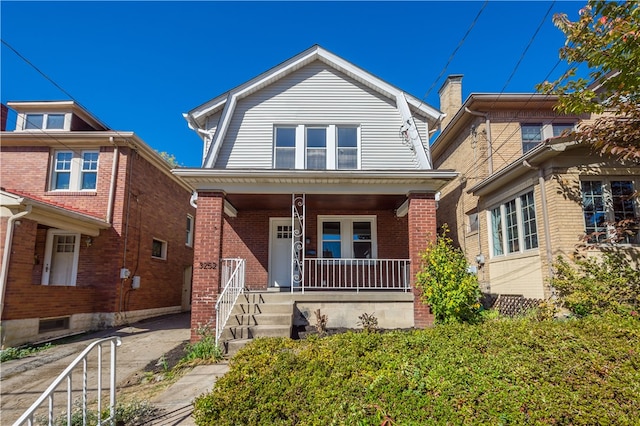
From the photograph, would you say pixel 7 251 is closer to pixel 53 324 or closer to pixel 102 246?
pixel 53 324

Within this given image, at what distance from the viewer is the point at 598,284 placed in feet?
24.5

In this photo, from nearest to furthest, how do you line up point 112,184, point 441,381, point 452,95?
point 441,381 → point 112,184 → point 452,95

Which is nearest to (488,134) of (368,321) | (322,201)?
(322,201)

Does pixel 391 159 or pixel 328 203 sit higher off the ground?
pixel 391 159

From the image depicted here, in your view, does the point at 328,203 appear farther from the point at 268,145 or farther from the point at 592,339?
the point at 592,339

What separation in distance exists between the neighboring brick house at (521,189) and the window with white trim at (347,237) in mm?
3866

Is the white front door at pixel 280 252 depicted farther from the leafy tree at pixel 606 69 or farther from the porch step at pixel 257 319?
the leafy tree at pixel 606 69

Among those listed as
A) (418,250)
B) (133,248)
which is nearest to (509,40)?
(418,250)

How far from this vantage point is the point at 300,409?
316 cm

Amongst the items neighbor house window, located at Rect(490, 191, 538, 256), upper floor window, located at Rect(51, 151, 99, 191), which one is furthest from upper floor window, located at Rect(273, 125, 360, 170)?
upper floor window, located at Rect(51, 151, 99, 191)

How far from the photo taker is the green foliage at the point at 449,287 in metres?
7.15

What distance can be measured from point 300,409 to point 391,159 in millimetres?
7999

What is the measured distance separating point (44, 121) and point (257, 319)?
37.3ft

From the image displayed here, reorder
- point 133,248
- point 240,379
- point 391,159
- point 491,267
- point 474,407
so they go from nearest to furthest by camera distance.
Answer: point 474,407 → point 240,379 → point 391,159 → point 491,267 → point 133,248
